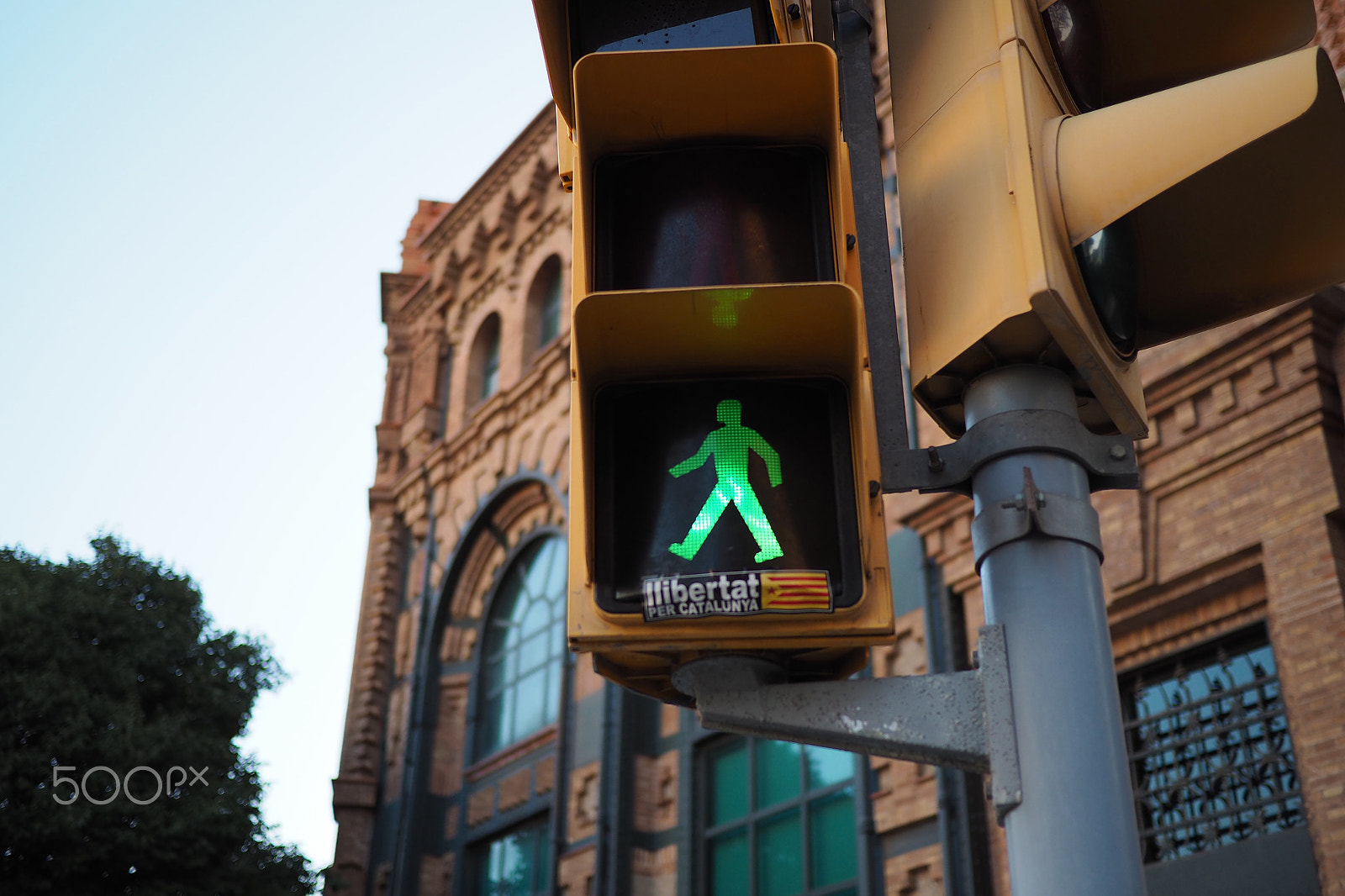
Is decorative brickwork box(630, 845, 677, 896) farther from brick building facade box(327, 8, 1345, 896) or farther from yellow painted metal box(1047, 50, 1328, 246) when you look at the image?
yellow painted metal box(1047, 50, 1328, 246)

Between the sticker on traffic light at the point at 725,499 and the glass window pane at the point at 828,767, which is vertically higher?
the glass window pane at the point at 828,767

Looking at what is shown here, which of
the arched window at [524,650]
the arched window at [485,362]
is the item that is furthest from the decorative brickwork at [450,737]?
the arched window at [485,362]

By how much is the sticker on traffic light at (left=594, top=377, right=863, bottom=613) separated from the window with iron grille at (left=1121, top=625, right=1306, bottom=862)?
23.0 ft

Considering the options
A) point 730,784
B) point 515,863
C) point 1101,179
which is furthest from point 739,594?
point 515,863

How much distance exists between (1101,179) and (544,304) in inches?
692

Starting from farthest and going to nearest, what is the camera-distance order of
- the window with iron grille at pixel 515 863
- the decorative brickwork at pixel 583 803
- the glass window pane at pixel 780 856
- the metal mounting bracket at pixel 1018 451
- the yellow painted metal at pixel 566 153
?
the window with iron grille at pixel 515 863 < the decorative brickwork at pixel 583 803 < the glass window pane at pixel 780 856 < the yellow painted metal at pixel 566 153 < the metal mounting bracket at pixel 1018 451

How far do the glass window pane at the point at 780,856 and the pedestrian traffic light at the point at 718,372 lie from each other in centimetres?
A: 1021

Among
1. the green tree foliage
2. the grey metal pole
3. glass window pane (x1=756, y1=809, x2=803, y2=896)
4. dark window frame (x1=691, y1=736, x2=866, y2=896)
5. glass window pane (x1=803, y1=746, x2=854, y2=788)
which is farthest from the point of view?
the green tree foliage

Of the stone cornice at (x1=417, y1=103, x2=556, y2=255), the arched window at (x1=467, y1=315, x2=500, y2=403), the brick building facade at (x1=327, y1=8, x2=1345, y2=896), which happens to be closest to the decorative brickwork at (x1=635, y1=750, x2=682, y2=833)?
the brick building facade at (x1=327, y1=8, x2=1345, y2=896)

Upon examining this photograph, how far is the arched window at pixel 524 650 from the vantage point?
1697 centimetres

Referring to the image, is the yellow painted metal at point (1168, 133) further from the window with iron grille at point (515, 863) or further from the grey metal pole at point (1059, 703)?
the window with iron grille at point (515, 863)

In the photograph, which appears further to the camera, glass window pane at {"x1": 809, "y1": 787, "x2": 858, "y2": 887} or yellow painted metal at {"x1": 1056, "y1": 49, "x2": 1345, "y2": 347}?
glass window pane at {"x1": 809, "y1": 787, "x2": 858, "y2": 887}

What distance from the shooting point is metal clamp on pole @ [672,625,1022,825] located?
90.3 inches

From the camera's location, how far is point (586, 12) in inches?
130
